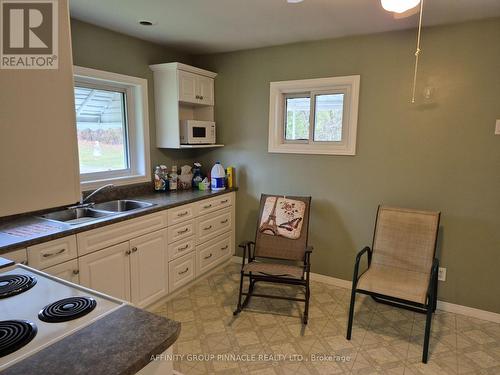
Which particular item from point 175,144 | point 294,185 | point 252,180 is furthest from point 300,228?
point 175,144

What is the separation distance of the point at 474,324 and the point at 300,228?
1.61 m

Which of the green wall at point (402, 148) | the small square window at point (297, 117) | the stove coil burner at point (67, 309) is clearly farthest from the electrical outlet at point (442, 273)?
the stove coil burner at point (67, 309)

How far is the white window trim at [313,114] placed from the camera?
299 cm

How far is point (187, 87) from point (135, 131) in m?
0.70

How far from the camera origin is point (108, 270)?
228 centimetres

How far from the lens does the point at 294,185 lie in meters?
3.35

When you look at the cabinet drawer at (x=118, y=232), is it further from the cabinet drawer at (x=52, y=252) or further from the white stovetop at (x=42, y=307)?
the white stovetop at (x=42, y=307)

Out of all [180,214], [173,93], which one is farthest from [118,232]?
[173,93]

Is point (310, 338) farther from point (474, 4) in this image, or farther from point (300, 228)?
point (474, 4)

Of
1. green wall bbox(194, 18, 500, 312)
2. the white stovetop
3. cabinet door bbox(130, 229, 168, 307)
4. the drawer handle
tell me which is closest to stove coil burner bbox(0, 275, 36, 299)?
the white stovetop

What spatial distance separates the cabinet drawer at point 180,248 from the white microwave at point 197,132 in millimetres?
1023

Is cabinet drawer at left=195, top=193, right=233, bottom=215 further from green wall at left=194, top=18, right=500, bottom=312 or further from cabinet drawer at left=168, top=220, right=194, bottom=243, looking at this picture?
green wall at left=194, top=18, right=500, bottom=312

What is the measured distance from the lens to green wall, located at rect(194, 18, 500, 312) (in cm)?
255

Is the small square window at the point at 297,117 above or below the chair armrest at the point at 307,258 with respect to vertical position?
above
